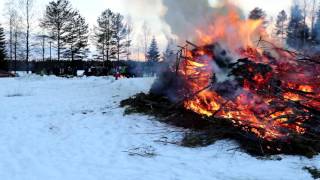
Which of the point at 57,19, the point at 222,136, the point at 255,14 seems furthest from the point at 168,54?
the point at 57,19

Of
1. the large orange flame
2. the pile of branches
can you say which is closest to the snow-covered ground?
the pile of branches

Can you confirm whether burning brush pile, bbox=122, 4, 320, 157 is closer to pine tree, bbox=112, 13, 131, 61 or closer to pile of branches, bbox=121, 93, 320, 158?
pile of branches, bbox=121, 93, 320, 158

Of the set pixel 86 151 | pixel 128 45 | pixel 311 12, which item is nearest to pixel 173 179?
pixel 86 151

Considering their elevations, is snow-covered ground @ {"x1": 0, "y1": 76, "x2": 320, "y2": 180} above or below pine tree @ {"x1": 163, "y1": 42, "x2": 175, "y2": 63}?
below

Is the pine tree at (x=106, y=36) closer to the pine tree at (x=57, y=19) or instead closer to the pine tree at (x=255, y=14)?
the pine tree at (x=57, y=19)

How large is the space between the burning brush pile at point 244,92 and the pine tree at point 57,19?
46.8 m

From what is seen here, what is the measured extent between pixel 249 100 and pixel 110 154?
3.37 metres

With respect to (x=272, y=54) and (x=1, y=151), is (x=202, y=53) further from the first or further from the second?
(x=1, y=151)

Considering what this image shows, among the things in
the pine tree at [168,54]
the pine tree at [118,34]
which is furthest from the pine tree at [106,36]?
the pine tree at [168,54]

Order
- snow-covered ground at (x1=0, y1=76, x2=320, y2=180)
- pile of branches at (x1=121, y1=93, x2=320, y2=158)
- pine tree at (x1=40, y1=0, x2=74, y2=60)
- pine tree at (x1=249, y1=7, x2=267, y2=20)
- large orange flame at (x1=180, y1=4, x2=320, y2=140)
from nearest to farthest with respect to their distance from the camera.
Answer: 1. snow-covered ground at (x1=0, y1=76, x2=320, y2=180)
2. pile of branches at (x1=121, y1=93, x2=320, y2=158)
3. large orange flame at (x1=180, y1=4, x2=320, y2=140)
4. pine tree at (x1=249, y1=7, x2=267, y2=20)
5. pine tree at (x1=40, y1=0, x2=74, y2=60)

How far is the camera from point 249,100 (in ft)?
32.4

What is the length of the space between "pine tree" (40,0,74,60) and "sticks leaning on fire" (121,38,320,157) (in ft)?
154

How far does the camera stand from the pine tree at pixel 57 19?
57088mm

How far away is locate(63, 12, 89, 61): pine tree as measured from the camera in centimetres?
5975
